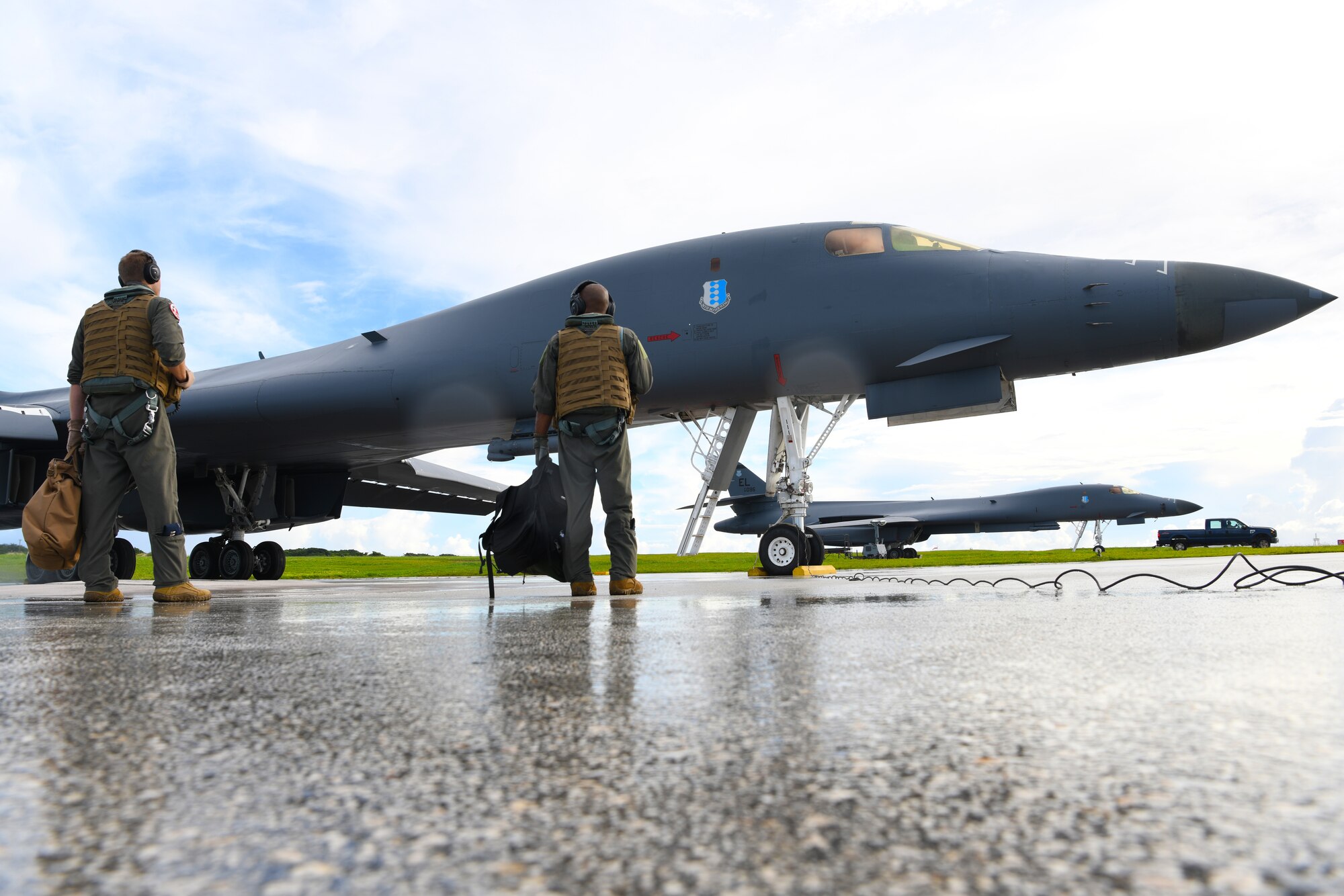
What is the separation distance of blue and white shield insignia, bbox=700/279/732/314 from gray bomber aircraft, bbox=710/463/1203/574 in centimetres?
1974

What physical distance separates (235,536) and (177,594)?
901 centimetres

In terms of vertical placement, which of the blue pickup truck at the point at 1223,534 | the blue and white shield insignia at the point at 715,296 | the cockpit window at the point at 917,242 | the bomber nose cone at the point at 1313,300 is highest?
the cockpit window at the point at 917,242

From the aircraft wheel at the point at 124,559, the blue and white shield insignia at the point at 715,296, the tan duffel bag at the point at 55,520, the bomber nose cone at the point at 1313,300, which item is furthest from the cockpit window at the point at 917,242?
the aircraft wheel at the point at 124,559

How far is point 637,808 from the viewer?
84cm

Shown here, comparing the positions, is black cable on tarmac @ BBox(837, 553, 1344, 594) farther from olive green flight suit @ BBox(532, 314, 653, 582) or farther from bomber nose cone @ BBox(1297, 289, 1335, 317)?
olive green flight suit @ BBox(532, 314, 653, 582)

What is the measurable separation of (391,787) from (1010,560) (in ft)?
49.1

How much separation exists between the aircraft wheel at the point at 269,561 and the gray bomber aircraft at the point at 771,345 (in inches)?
117

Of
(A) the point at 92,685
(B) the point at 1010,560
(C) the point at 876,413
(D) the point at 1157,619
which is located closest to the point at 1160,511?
(B) the point at 1010,560

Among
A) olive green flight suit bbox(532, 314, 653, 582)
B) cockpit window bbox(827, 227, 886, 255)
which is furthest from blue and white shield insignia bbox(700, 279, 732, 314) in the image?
olive green flight suit bbox(532, 314, 653, 582)

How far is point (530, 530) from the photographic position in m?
4.86

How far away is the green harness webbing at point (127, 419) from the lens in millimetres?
4883

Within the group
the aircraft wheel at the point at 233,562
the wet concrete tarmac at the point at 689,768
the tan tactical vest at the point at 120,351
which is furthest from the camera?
the aircraft wheel at the point at 233,562

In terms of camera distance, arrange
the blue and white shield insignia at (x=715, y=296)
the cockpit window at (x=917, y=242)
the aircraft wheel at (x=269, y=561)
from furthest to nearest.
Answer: the aircraft wheel at (x=269, y=561)
the blue and white shield insignia at (x=715, y=296)
the cockpit window at (x=917, y=242)

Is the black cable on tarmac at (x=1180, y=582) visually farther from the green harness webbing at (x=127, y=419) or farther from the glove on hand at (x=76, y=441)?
the glove on hand at (x=76, y=441)
